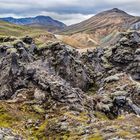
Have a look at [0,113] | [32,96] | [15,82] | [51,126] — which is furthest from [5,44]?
[51,126]

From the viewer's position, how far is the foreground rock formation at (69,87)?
7775cm

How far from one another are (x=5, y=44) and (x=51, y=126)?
82616mm

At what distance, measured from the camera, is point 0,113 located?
87188 mm

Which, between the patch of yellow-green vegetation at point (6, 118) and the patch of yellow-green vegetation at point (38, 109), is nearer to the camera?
the patch of yellow-green vegetation at point (6, 118)

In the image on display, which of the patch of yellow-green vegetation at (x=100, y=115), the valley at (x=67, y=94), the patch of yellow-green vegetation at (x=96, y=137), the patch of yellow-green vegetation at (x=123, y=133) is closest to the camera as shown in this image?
the patch of yellow-green vegetation at (x=123, y=133)

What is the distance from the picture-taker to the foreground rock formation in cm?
7775

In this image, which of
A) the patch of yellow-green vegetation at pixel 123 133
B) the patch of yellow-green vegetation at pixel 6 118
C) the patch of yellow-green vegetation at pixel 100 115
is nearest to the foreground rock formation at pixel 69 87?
the patch of yellow-green vegetation at pixel 100 115

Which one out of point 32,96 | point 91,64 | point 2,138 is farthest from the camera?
point 91,64

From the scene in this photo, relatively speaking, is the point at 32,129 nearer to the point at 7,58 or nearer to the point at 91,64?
the point at 7,58

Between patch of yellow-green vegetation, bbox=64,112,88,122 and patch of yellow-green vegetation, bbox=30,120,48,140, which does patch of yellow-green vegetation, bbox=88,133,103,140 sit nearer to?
patch of yellow-green vegetation, bbox=30,120,48,140

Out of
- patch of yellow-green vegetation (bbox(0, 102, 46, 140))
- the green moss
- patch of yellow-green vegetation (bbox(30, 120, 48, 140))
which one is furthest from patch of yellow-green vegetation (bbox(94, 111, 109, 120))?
the green moss

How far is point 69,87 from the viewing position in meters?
105

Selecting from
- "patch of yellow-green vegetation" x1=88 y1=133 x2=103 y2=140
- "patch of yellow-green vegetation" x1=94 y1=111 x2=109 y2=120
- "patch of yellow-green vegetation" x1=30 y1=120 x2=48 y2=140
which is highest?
"patch of yellow-green vegetation" x1=88 y1=133 x2=103 y2=140

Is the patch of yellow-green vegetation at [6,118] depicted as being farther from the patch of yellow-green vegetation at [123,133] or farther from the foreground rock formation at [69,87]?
the patch of yellow-green vegetation at [123,133]
